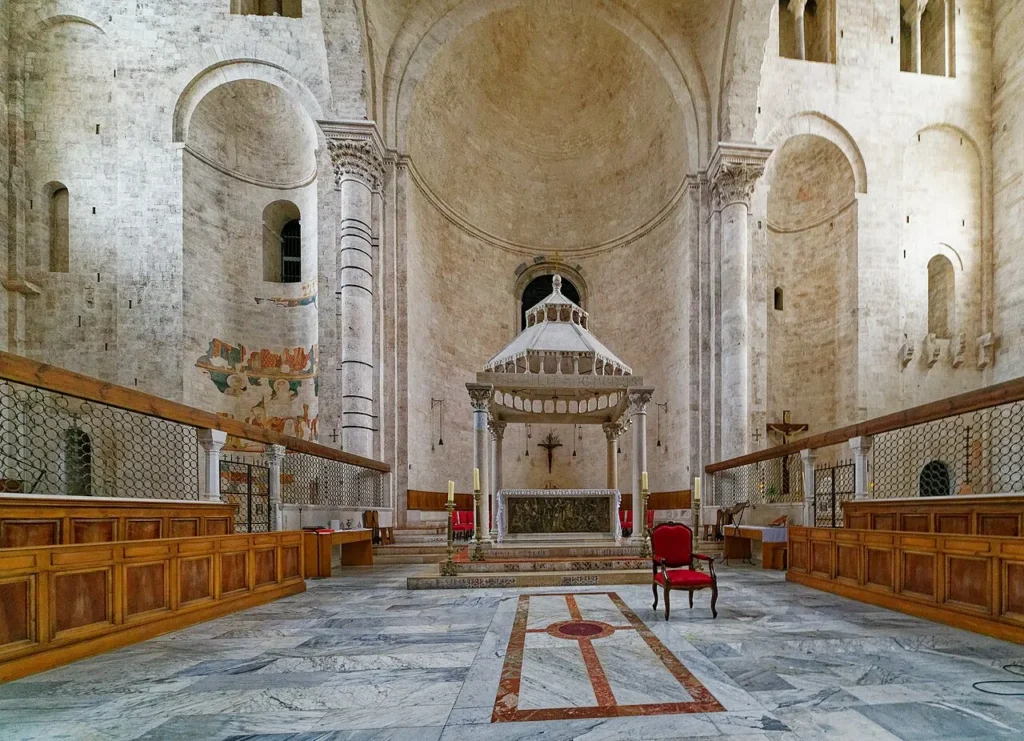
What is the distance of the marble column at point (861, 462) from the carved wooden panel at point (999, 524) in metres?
1.38

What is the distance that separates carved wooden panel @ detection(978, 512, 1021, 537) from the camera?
5.05m

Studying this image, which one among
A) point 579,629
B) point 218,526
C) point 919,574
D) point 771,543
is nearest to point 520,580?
point 579,629

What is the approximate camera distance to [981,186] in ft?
50.2

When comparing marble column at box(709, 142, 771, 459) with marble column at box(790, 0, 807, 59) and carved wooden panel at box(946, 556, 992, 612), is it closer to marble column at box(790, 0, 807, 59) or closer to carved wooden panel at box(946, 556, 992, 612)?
marble column at box(790, 0, 807, 59)

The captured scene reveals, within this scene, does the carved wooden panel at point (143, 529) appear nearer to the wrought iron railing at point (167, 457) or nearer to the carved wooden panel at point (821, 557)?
the wrought iron railing at point (167, 457)

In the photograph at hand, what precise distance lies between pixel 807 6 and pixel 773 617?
19.5 meters

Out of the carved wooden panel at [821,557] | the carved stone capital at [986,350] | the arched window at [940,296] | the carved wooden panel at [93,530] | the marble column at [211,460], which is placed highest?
the arched window at [940,296]

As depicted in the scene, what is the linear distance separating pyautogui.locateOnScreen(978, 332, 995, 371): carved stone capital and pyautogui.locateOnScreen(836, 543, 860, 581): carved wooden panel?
1278 cm

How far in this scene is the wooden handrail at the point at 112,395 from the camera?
4090mm

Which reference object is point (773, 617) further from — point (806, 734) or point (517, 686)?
point (517, 686)

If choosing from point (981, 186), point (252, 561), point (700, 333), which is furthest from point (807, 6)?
point (252, 561)

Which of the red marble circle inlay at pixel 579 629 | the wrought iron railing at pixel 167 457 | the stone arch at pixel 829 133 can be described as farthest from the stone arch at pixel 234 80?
the red marble circle inlay at pixel 579 629

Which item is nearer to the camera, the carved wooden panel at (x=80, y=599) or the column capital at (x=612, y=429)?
the carved wooden panel at (x=80, y=599)

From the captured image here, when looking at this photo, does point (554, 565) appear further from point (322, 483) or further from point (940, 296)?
point (940, 296)
